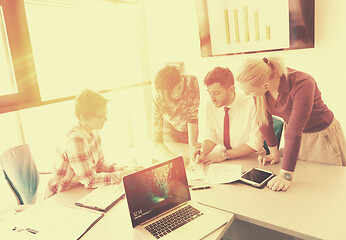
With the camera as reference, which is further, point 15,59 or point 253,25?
point 253,25

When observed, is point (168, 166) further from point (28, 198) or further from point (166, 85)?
point (28, 198)

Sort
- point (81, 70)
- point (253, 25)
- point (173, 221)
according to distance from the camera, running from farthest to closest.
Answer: point (81, 70) < point (253, 25) < point (173, 221)

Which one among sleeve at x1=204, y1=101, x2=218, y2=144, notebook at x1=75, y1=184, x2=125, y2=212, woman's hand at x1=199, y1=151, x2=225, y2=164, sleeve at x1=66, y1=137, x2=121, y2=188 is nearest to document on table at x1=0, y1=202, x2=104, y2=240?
notebook at x1=75, y1=184, x2=125, y2=212

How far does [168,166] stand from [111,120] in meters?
2.58

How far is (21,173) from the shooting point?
177cm

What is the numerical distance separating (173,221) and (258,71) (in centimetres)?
88

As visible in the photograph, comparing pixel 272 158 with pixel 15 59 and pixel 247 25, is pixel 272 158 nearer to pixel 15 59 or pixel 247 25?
pixel 247 25

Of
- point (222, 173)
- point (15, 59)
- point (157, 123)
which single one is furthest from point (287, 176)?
point (15, 59)

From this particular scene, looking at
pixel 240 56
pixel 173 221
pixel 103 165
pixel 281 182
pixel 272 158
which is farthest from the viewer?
pixel 240 56

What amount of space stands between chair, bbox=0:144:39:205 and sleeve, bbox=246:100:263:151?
147 centimetres

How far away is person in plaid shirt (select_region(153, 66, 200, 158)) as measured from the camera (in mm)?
2049

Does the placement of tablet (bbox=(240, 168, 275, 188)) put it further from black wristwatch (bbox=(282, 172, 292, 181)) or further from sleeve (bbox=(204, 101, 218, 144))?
sleeve (bbox=(204, 101, 218, 144))

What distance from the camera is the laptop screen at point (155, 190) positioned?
3.98 feet

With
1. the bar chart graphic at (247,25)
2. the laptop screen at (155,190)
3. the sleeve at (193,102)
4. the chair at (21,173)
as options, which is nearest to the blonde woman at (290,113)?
the laptop screen at (155,190)
